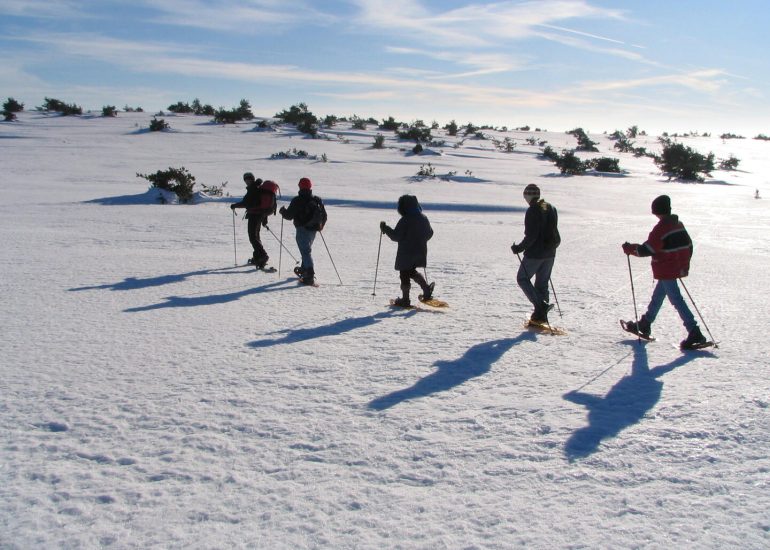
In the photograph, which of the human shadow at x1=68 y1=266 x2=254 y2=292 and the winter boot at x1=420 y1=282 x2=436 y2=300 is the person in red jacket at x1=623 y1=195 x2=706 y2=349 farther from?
the human shadow at x1=68 y1=266 x2=254 y2=292

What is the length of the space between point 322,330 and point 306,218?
2576 mm

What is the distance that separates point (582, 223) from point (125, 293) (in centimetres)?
1091

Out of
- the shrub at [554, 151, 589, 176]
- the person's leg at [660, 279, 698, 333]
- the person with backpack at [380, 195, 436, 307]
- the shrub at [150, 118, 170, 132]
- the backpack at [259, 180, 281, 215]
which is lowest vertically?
the person's leg at [660, 279, 698, 333]

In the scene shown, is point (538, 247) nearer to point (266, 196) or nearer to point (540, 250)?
point (540, 250)

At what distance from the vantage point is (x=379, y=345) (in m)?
5.54

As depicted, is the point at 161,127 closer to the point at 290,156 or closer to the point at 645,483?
the point at 290,156

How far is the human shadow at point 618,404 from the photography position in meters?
3.61

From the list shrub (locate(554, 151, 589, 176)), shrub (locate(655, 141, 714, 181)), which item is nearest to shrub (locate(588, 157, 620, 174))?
shrub (locate(554, 151, 589, 176))

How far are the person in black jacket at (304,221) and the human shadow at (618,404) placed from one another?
4626mm

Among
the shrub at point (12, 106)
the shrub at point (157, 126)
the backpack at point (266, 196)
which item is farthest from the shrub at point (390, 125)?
the backpack at point (266, 196)

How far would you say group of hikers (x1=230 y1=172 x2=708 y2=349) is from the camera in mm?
5531

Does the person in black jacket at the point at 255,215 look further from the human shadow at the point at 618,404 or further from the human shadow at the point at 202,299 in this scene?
the human shadow at the point at 618,404

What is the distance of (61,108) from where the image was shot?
36281 mm

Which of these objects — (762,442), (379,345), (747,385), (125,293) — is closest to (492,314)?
(379,345)
